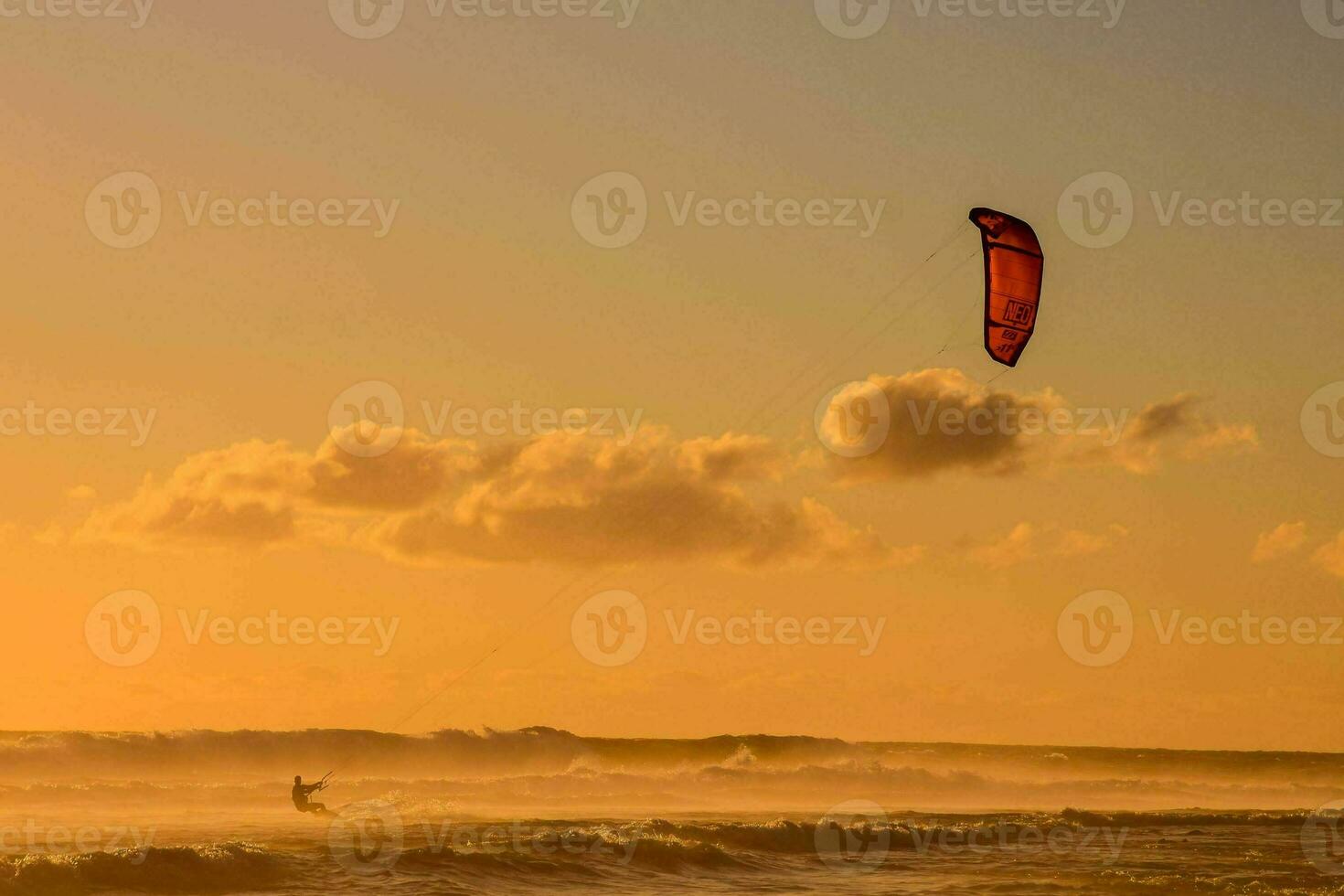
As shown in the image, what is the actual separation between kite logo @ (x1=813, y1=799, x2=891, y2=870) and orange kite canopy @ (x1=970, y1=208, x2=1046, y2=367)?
10277 millimetres

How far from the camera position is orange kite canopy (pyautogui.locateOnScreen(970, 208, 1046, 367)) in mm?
28719

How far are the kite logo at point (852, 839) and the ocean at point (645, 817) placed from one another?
12cm

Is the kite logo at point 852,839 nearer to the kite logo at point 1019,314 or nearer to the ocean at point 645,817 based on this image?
the ocean at point 645,817

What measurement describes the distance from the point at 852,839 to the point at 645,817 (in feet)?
18.1

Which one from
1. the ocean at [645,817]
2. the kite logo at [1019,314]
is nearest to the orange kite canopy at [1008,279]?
the kite logo at [1019,314]

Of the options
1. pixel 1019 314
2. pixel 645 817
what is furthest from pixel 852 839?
pixel 1019 314

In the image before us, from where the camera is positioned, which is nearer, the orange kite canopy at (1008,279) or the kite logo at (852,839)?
the orange kite canopy at (1008,279)

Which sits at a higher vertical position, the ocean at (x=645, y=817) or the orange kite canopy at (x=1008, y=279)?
the orange kite canopy at (x=1008, y=279)

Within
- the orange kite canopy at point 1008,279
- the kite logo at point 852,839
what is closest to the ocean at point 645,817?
the kite logo at point 852,839

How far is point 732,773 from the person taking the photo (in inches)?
2240

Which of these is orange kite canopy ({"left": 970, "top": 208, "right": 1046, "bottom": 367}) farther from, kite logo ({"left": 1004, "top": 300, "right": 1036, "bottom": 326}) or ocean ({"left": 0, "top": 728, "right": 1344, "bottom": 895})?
ocean ({"left": 0, "top": 728, "right": 1344, "bottom": 895})

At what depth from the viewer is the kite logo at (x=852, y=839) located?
33031 millimetres

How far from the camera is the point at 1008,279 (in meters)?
28.9

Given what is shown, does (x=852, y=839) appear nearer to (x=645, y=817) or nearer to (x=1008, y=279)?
(x=645, y=817)
